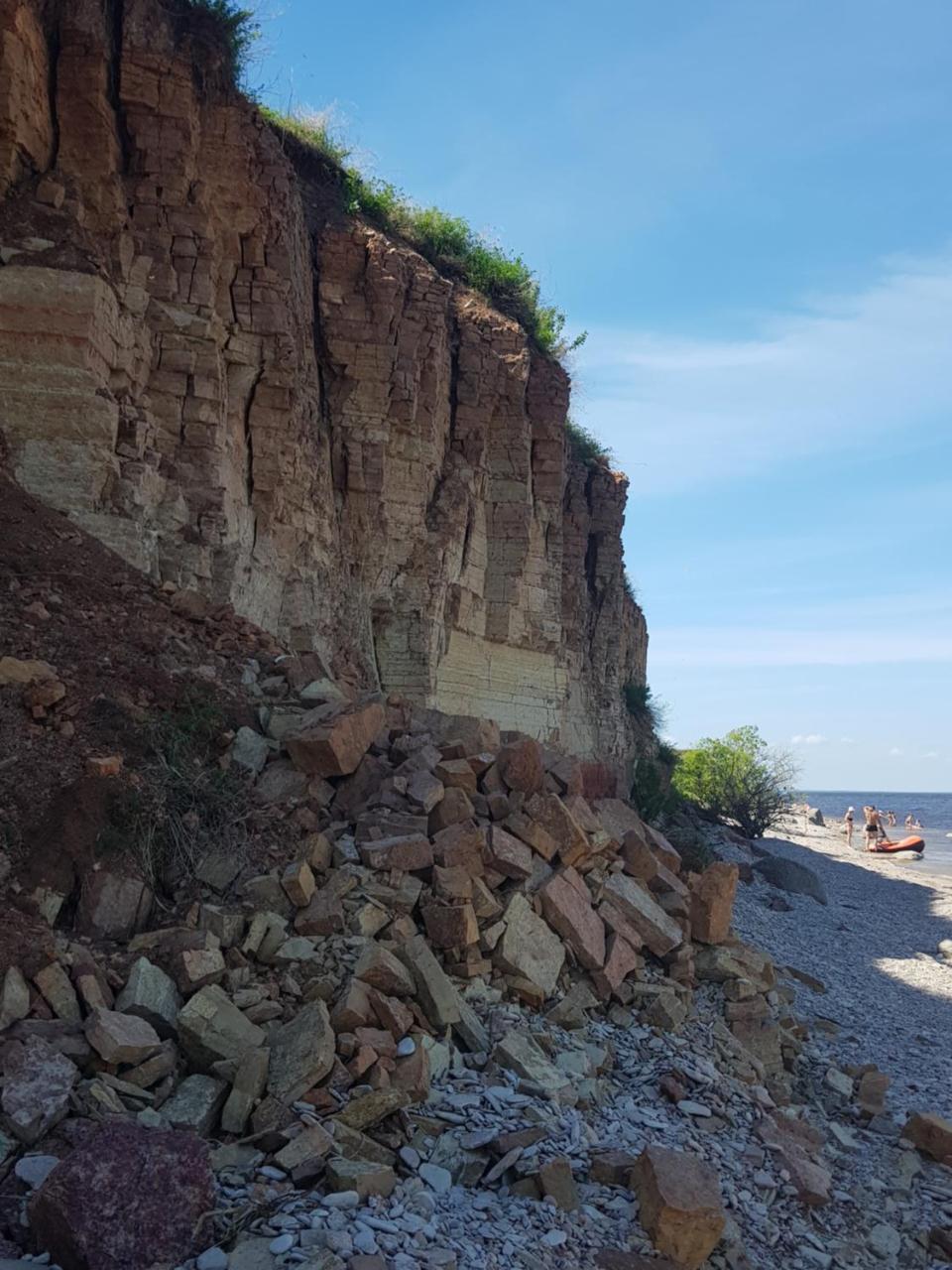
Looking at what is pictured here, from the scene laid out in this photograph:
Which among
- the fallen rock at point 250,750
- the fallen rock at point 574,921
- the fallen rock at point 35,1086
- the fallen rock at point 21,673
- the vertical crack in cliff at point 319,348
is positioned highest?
the vertical crack in cliff at point 319,348

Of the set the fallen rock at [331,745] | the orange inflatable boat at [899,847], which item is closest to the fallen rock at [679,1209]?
the fallen rock at [331,745]

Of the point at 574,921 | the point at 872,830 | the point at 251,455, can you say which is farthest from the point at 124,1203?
the point at 872,830

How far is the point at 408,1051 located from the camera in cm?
558

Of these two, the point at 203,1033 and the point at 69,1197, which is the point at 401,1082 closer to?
the point at 203,1033

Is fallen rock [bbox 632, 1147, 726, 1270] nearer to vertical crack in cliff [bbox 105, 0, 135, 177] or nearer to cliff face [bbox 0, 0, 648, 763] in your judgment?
cliff face [bbox 0, 0, 648, 763]

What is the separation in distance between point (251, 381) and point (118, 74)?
11.7ft

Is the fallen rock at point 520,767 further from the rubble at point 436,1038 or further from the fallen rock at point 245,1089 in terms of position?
the fallen rock at point 245,1089

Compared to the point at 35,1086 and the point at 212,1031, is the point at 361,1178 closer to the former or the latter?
the point at 212,1031

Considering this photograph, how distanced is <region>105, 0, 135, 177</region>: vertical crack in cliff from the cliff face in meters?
0.03

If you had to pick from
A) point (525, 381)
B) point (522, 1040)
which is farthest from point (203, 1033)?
point (525, 381)

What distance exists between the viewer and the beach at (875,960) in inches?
384

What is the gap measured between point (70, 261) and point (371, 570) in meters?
6.27

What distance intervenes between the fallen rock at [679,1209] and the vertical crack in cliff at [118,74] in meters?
11.1

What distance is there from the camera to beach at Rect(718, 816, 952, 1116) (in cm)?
976
